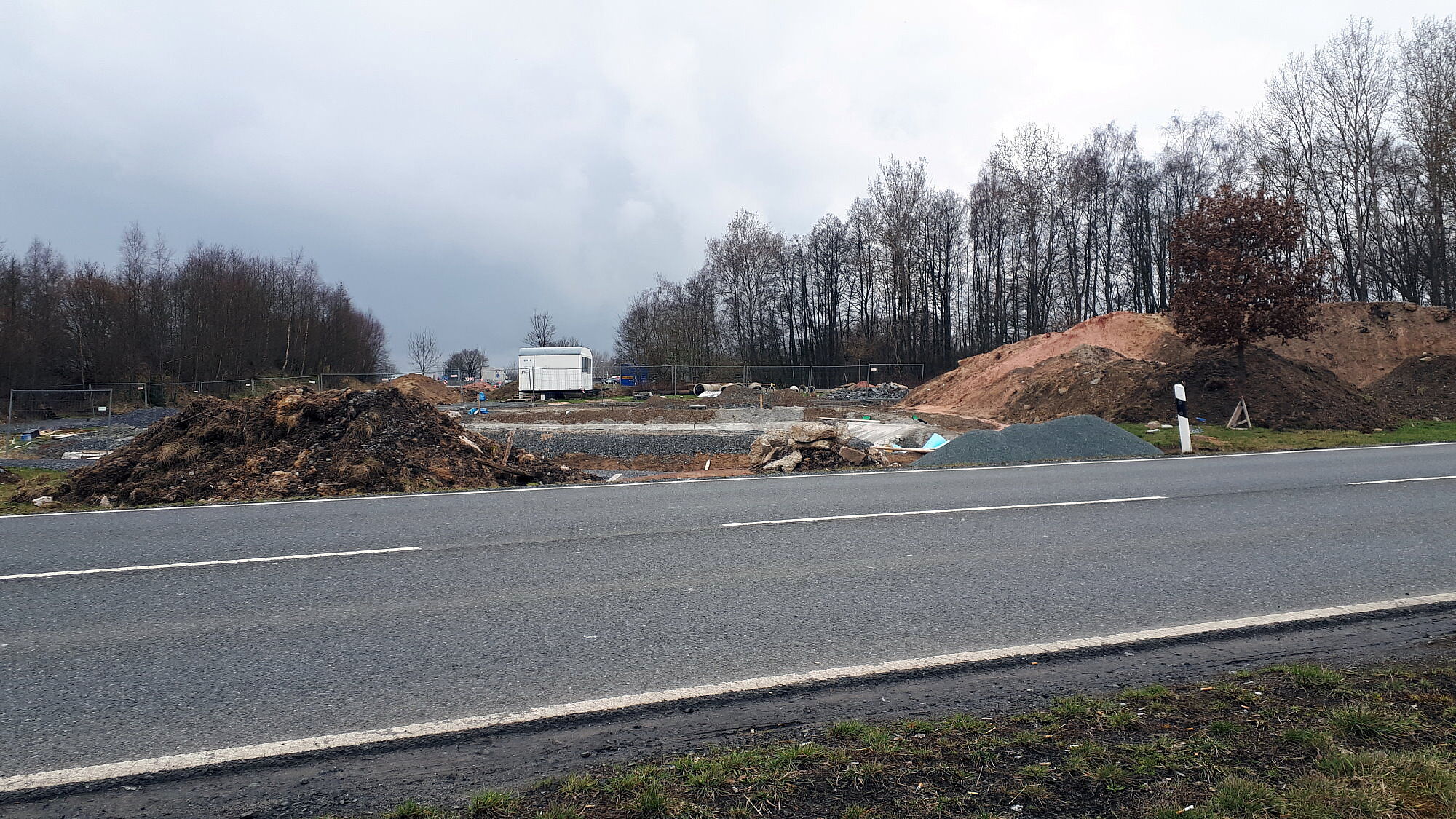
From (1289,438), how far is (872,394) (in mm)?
25532

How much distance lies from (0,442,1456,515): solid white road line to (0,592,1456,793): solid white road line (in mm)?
7112

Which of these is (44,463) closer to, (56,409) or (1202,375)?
(56,409)

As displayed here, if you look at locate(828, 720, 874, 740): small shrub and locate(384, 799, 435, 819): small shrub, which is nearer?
locate(384, 799, 435, 819): small shrub

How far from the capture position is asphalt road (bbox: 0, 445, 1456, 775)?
13.0 feet

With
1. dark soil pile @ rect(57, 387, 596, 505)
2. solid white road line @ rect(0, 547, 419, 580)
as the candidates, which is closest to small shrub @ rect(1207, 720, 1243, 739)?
solid white road line @ rect(0, 547, 419, 580)

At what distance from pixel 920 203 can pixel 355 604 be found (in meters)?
58.7

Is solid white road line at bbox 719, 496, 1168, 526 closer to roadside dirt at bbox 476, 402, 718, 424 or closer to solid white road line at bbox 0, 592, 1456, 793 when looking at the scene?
solid white road line at bbox 0, 592, 1456, 793

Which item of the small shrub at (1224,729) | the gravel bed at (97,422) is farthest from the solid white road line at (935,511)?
the gravel bed at (97,422)

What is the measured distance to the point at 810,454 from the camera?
52.3ft

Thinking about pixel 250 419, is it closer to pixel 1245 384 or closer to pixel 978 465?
pixel 978 465

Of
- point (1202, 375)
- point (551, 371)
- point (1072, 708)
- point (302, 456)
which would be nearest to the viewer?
point (1072, 708)

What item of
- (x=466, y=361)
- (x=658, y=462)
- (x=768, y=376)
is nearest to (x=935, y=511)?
(x=658, y=462)

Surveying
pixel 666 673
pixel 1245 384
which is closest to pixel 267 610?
pixel 666 673

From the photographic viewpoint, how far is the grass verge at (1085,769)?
2746mm
